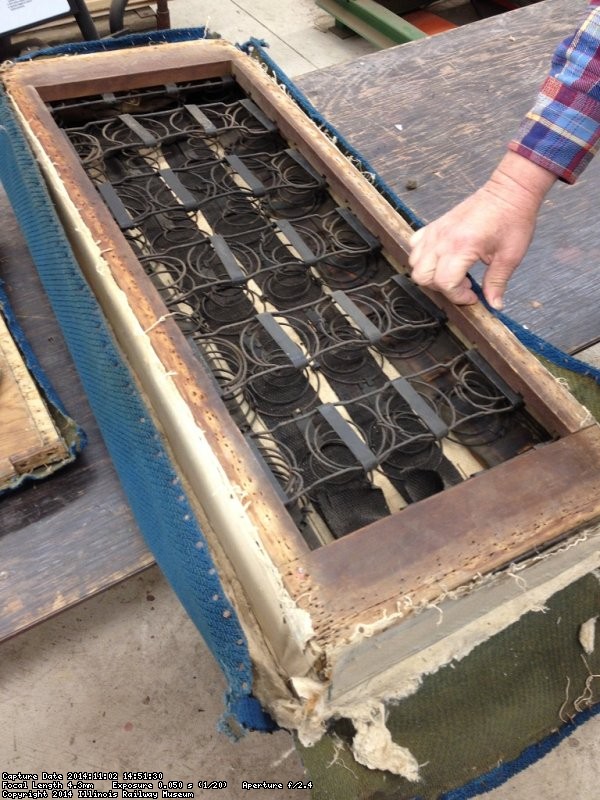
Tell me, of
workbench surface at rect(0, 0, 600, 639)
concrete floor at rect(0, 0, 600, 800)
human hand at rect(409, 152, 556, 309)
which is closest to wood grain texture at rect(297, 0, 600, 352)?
workbench surface at rect(0, 0, 600, 639)

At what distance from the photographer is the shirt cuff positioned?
0.84 metres

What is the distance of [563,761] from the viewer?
1.37 metres

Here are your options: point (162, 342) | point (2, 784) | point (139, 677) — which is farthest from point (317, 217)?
point (2, 784)

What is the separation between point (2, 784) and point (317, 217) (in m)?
1.26

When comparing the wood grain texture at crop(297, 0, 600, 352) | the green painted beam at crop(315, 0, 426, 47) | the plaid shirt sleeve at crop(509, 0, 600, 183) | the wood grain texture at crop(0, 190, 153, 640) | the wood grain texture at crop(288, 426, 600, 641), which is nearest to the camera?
the wood grain texture at crop(288, 426, 600, 641)

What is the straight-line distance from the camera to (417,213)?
4.53ft

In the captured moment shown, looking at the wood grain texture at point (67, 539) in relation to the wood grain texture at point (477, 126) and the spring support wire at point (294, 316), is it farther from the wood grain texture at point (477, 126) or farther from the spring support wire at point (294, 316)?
the wood grain texture at point (477, 126)

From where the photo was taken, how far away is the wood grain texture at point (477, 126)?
1.27m

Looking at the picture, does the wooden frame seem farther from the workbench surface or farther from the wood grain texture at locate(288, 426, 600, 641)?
the workbench surface

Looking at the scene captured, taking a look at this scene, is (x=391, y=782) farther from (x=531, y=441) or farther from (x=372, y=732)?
(x=531, y=441)

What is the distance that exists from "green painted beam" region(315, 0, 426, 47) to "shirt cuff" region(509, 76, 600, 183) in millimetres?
2208

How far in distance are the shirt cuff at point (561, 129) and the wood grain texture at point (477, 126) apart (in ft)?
1.31

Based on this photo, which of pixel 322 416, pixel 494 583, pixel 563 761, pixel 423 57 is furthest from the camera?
pixel 423 57

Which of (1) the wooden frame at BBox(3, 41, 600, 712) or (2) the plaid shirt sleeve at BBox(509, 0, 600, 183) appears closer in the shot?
(1) the wooden frame at BBox(3, 41, 600, 712)
